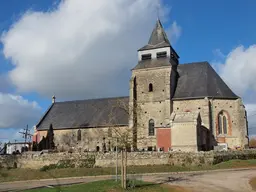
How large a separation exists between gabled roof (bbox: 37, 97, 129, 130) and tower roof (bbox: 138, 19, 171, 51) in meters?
10.1

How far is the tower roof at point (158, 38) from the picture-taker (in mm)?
53344

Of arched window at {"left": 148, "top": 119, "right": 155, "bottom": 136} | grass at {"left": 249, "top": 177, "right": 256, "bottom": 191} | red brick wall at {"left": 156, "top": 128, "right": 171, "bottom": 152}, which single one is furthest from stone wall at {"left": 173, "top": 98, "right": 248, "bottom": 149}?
grass at {"left": 249, "top": 177, "right": 256, "bottom": 191}

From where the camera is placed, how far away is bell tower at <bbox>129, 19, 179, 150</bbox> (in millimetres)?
48375

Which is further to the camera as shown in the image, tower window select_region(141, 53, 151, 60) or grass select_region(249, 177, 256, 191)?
tower window select_region(141, 53, 151, 60)

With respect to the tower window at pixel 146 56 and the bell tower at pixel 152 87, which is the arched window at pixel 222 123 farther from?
the tower window at pixel 146 56

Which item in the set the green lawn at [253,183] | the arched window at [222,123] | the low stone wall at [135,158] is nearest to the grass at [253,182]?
the green lawn at [253,183]

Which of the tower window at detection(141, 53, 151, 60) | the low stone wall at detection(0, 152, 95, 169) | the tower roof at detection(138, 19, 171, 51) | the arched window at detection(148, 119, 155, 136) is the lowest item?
the low stone wall at detection(0, 152, 95, 169)

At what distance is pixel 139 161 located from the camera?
36531 millimetres

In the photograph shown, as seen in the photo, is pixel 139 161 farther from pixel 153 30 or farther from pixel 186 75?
pixel 153 30

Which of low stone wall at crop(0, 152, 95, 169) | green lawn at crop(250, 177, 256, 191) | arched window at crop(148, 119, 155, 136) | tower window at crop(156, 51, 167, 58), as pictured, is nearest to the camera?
green lawn at crop(250, 177, 256, 191)

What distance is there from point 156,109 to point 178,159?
1424 cm

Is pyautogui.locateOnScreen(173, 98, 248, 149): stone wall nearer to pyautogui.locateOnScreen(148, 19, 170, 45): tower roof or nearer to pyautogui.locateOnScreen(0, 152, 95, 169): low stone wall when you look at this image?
pyautogui.locateOnScreen(148, 19, 170, 45): tower roof

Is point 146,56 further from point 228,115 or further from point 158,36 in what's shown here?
point 228,115

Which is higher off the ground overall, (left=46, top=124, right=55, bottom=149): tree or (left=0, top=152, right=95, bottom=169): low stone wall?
(left=46, top=124, right=55, bottom=149): tree
